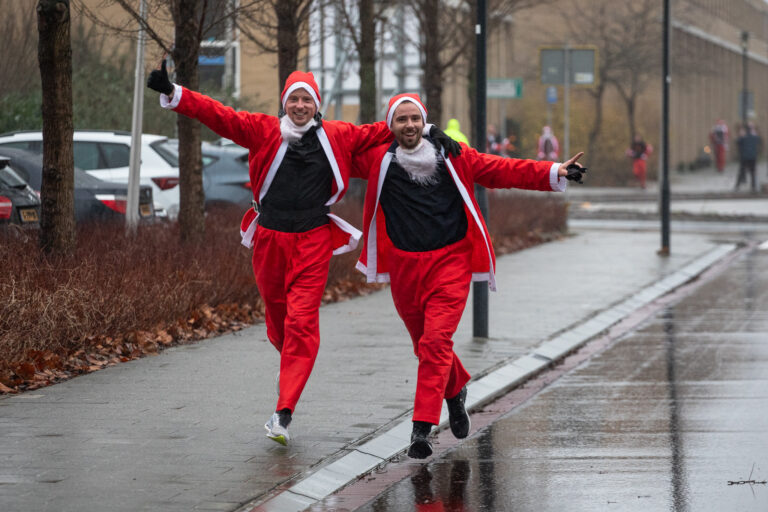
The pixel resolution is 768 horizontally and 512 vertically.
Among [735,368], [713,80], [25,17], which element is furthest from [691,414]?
[713,80]

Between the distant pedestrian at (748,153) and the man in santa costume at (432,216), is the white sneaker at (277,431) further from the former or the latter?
the distant pedestrian at (748,153)

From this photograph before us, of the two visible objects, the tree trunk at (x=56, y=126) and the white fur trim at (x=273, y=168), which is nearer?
the white fur trim at (x=273, y=168)

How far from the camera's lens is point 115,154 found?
1759cm

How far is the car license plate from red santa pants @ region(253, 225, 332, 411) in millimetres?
6071

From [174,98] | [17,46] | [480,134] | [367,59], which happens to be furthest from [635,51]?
[174,98]

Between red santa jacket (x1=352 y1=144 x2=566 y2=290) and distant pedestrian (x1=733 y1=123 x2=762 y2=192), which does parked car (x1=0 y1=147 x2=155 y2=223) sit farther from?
distant pedestrian (x1=733 y1=123 x2=762 y2=192)

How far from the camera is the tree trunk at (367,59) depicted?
20516mm

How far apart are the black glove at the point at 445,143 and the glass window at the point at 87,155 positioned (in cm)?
1090

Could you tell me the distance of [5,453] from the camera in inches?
266

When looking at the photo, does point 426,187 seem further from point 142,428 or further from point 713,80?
point 713,80

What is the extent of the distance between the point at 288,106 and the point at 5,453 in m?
2.13

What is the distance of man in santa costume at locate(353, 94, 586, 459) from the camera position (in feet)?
23.5

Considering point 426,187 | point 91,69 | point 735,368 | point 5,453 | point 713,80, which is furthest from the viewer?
point 713,80

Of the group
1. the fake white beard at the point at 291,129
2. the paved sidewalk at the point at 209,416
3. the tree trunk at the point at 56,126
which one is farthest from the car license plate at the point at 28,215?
the fake white beard at the point at 291,129
